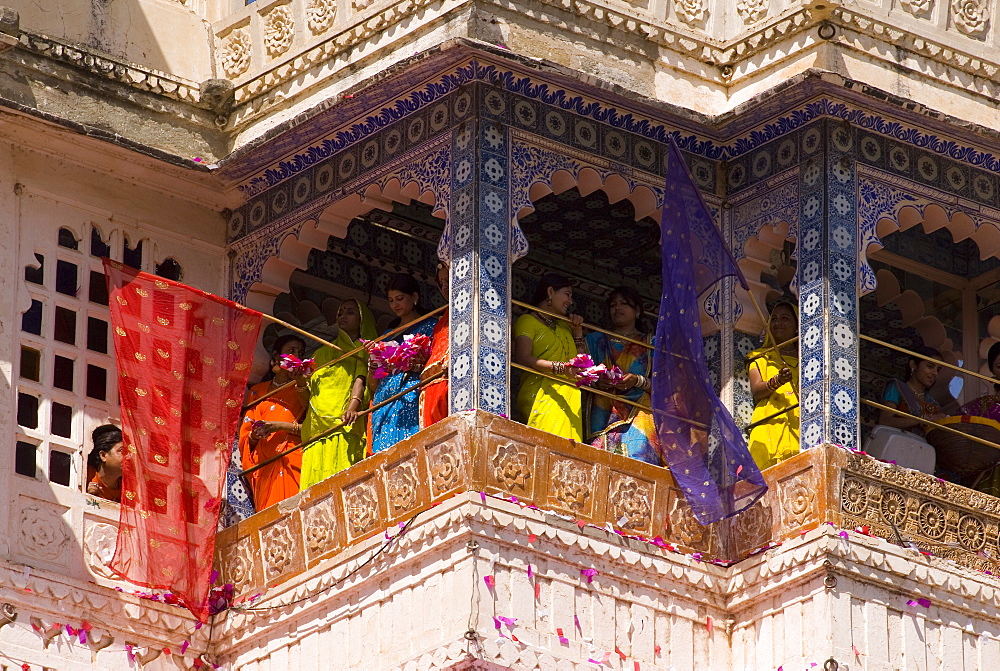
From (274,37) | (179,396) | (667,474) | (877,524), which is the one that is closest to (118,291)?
(179,396)

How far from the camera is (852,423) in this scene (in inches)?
694

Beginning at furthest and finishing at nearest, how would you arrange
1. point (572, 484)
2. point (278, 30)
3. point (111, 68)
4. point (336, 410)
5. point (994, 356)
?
point (994, 356), point (278, 30), point (111, 68), point (336, 410), point (572, 484)

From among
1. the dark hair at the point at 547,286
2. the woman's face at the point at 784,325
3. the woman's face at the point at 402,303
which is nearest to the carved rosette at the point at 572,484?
the dark hair at the point at 547,286

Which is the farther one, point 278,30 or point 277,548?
point 278,30

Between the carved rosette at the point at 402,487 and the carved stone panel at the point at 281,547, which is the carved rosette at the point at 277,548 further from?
the carved rosette at the point at 402,487

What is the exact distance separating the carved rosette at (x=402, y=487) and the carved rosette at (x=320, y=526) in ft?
1.55

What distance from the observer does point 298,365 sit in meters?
18.9

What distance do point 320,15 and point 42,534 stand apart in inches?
143

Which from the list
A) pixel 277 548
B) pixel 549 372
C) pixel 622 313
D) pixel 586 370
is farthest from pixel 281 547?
pixel 622 313

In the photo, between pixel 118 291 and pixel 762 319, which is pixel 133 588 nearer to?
pixel 118 291

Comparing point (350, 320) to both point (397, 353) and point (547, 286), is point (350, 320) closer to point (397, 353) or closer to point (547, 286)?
point (397, 353)

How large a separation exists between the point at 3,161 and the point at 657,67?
13.0ft

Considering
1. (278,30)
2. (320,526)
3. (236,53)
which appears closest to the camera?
(320,526)

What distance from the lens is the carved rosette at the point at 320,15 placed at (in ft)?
61.7
